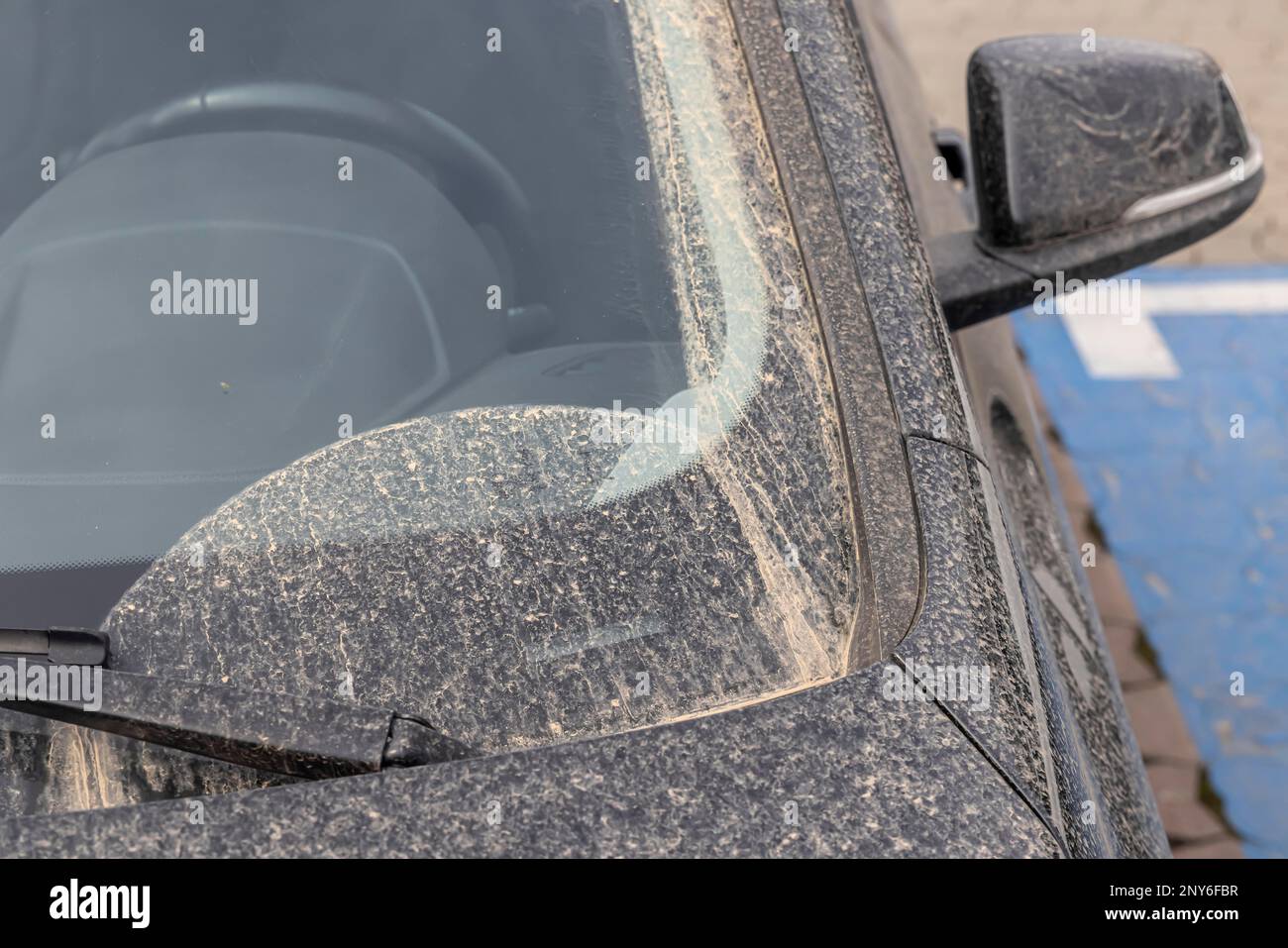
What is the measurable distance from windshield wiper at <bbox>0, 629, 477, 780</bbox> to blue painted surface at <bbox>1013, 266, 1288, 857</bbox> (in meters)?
2.32

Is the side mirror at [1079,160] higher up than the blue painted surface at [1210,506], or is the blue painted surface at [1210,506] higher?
the side mirror at [1079,160]

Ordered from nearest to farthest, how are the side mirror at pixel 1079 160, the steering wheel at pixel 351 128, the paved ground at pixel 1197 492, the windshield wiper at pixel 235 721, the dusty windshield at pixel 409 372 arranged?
1. the windshield wiper at pixel 235 721
2. the dusty windshield at pixel 409 372
3. the steering wheel at pixel 351 128
4. the side mirror at pixel 1079 160
5. the paved ground at pixel 1197 492

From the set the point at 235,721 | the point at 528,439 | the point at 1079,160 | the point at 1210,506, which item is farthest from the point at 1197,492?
the point at 235,721

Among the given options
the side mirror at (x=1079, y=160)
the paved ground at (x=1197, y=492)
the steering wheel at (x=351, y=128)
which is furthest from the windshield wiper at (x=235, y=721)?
the paved ground at (x=1197, y=492)

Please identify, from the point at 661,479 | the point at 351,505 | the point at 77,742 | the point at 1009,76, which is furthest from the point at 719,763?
the point at 1009,76

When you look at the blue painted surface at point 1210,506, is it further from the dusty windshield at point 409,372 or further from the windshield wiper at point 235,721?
the windshield wiper at point 235,721

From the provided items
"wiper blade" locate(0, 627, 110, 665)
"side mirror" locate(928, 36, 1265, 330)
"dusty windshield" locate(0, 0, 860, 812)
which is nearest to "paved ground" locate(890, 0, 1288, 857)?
"side mirror" locate(928, 36, 1265, 330)

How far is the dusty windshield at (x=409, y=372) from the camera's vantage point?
106cm

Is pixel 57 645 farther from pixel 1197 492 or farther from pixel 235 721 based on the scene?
pixel 1197 492

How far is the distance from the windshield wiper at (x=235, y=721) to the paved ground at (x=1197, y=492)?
225 centimetres

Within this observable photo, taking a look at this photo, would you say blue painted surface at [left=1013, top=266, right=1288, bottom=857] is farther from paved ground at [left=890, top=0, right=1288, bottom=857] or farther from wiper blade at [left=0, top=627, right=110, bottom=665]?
wiper blade at [left=0, top=627, right=110, bottom=665]

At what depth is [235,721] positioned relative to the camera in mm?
966
